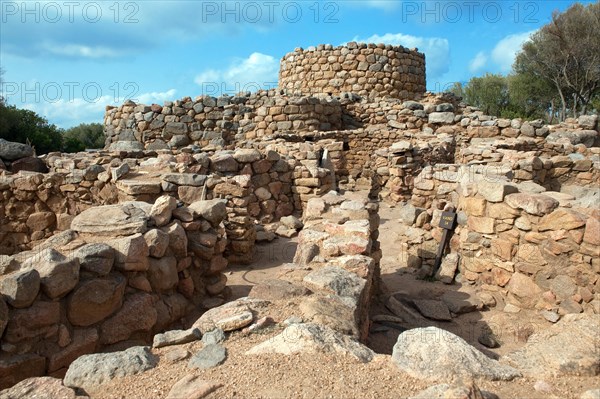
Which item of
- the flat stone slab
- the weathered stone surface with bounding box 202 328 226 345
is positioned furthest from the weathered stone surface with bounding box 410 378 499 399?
the flat stone slab

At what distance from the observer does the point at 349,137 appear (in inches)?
525

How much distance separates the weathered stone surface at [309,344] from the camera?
2.53 m

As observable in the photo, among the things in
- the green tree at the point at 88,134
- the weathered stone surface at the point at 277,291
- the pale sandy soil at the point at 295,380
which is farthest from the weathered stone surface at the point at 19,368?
the green tree at the point at 88,134

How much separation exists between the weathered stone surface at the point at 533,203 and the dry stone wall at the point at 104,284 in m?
3.50

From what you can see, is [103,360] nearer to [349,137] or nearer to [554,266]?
[554,266]

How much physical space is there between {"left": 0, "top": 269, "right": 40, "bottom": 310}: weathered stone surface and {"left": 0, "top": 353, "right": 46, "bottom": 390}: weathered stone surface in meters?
0.35

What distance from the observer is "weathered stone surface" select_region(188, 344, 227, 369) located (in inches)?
96.0

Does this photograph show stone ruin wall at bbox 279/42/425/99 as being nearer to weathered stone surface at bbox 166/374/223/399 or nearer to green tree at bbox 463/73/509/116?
weathered stone surface at bbox 166/374/223/399

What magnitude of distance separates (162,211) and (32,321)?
5.81 ft

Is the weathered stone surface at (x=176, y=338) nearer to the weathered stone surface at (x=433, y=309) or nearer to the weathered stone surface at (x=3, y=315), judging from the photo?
the weathered stone surface at (x=3, y=315)

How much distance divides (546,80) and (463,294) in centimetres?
2526

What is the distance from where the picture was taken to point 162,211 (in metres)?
4.57

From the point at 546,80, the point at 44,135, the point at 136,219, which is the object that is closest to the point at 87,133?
the point at 44,135

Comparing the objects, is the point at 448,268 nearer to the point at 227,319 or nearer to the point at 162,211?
the point at 162,211
